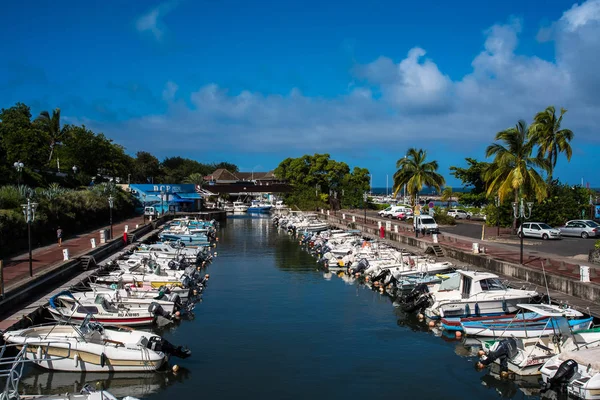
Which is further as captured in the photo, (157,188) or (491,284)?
(157,188)

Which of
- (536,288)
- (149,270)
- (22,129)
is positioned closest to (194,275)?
(149,270)

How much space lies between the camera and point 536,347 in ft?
59.9

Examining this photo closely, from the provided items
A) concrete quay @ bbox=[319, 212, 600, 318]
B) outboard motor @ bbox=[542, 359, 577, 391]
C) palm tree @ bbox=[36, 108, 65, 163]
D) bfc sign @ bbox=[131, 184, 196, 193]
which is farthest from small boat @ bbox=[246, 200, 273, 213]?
outboard motor @ bbox=[542, 359, 577, 391]

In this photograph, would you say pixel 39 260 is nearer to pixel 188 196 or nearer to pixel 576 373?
pixel 576 373

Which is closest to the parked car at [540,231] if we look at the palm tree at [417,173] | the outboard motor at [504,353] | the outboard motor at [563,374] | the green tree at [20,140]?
the palm tree at [417,173]

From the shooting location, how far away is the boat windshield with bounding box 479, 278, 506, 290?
24328mm

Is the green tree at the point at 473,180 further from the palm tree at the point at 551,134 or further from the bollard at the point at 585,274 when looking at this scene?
the bollard at the point at 585,274

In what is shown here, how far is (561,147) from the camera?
4931 cm

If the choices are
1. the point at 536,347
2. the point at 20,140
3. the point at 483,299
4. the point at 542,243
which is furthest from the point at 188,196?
the point at 536,347

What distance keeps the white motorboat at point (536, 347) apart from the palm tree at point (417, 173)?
44.3m

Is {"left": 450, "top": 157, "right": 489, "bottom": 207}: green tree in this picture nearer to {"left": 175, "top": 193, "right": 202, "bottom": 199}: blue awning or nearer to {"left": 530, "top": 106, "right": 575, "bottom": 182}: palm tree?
{"left": 530, "top": 106, "right": 575, "bottom": 182}: palm tree

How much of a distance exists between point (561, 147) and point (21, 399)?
48.8 m

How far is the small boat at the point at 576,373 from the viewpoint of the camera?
1519 centimetres

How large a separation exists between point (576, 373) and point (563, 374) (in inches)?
14.1
